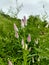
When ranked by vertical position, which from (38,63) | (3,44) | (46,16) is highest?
(46,16)

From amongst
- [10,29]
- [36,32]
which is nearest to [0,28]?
[10,29]

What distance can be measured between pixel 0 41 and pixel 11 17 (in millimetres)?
3676

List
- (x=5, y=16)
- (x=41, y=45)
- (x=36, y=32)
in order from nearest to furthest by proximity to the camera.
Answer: (x=41, y=45) < (x=36, y=32) < (x=5, y=16)

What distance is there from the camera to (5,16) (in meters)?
10.4

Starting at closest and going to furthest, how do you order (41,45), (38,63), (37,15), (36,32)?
(38,63) → (41,45) → (36,32) → (37,15)

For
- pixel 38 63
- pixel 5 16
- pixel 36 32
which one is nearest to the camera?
pixel 38 63

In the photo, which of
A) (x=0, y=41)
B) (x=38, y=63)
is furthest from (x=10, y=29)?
(x=38, y=63)

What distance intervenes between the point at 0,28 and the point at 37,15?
2365 mm

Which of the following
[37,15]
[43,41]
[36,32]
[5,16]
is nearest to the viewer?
[43,41]

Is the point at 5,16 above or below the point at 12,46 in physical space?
above

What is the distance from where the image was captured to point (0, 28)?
7562mm

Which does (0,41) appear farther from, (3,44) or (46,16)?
(46,16)

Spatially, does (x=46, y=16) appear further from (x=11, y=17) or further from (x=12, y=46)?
(x=12, y=46)

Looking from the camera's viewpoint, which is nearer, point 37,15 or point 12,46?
point 12,46
